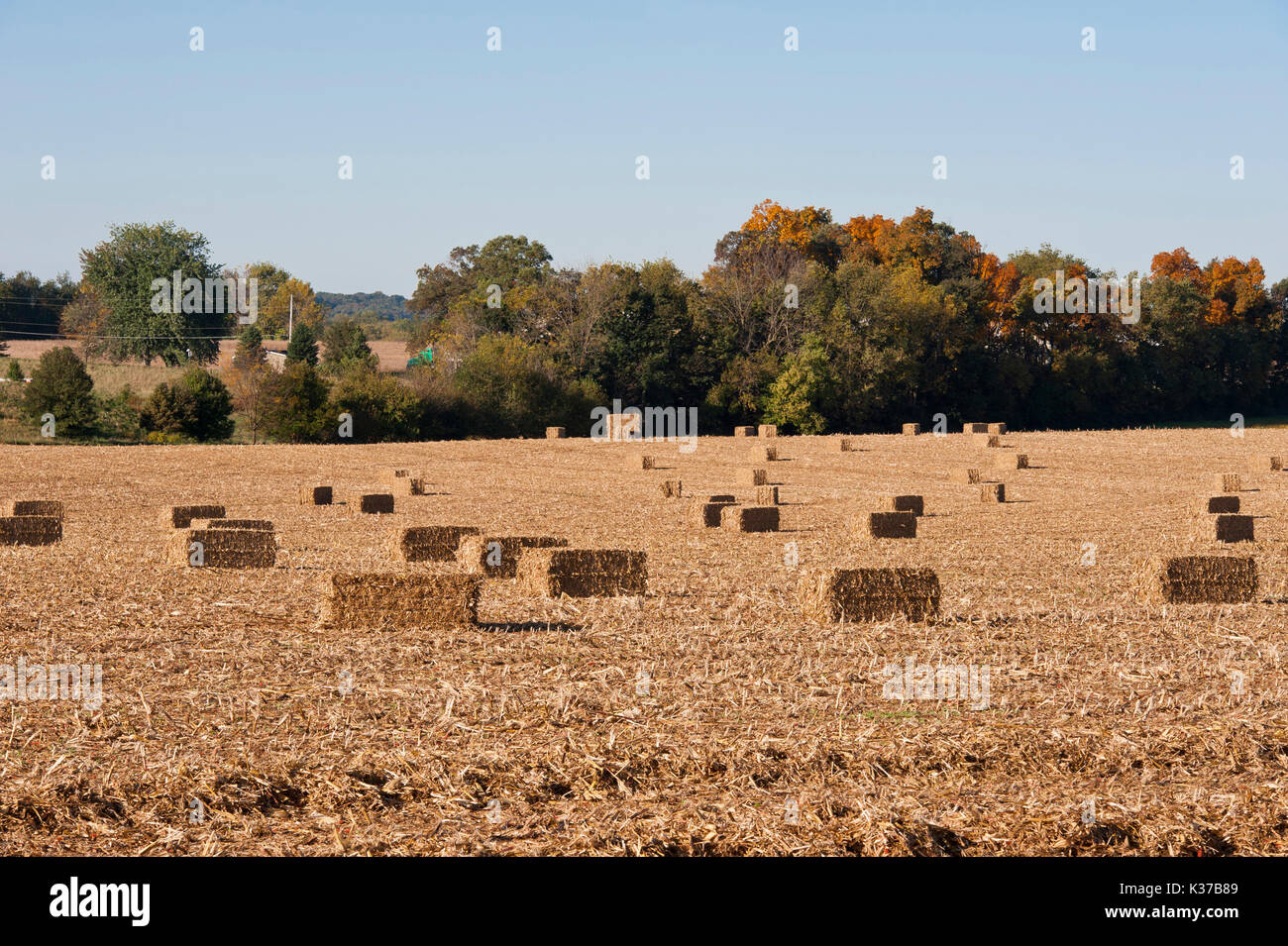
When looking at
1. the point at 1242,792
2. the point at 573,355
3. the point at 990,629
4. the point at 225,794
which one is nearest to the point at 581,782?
the point at 225,794

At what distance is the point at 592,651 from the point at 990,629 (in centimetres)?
454

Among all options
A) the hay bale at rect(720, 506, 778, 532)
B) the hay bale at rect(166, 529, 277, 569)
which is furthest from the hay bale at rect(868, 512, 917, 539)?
the hay bale at rect(166, 529, 277, 569)

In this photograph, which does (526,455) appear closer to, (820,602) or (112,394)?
(112,394)

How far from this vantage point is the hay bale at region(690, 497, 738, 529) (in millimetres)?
28016

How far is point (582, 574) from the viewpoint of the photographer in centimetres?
1678

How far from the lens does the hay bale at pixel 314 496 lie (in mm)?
32438

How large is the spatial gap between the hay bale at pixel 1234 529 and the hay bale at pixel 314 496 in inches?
765

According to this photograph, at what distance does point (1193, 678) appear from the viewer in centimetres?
1209

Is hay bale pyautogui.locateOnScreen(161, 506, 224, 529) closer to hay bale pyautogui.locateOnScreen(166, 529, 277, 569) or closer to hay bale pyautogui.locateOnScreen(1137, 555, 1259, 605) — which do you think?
hay bale pyautogui.locateOnScreen(166, 529, 277, 569)

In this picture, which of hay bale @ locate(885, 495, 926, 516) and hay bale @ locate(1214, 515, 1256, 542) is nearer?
hay bale @ locate(1214, 515, 1256, 542)

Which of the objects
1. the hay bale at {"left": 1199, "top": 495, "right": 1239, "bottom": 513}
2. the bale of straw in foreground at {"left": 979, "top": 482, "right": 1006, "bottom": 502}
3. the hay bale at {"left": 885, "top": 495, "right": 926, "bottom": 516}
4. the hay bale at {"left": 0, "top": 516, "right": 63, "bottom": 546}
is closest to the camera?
the hay bale at {"left": 0, "top": 516, "right": 63, "bottom": 546}

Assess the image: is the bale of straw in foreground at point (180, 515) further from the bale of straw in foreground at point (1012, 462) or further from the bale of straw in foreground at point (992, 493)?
the bale of straw in foreground at point (1012, 462)

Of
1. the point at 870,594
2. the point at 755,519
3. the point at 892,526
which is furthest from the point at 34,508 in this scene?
the point at 870,594

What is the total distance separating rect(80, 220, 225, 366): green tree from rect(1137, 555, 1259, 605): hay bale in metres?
76.1
